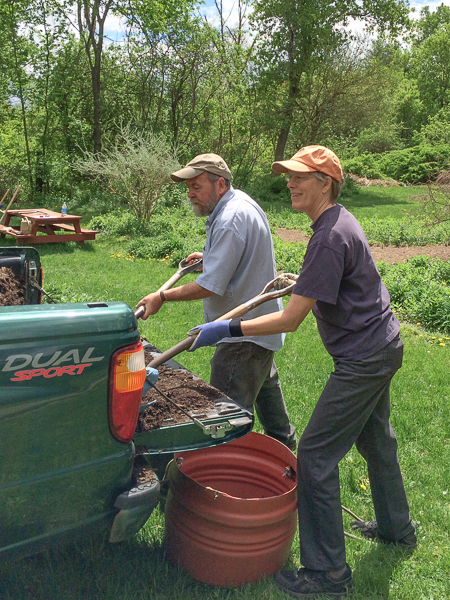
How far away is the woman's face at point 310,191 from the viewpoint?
2.73 meters

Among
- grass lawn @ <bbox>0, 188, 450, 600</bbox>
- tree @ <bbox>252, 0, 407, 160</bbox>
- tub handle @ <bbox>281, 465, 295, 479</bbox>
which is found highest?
tree @ <bbox>252, 0, 407, 160</bbox>

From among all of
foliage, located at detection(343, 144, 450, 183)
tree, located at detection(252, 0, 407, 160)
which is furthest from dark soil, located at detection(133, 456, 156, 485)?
foliage, located at detection(343, 144, 450, 183)

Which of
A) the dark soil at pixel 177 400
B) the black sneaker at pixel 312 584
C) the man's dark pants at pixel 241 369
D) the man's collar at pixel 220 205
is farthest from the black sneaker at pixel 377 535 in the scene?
the man's collar at pixel 220 205

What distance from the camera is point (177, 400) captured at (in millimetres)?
2984

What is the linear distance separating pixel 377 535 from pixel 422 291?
5.47 m

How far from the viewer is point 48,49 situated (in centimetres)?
2503

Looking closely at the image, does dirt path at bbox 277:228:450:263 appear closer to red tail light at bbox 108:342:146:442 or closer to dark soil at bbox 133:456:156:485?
dark soil at bbox 133:456:156:485

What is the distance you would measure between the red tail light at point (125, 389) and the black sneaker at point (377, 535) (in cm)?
173

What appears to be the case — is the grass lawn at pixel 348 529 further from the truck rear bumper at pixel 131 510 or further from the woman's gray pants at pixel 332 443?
the truck rear bumper at pixel 131 510

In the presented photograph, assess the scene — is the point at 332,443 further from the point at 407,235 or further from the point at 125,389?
the point at 407,235

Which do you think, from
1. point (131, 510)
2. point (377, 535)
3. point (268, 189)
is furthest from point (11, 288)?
point (268, 189)

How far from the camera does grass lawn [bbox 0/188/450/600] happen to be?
8.92 feet

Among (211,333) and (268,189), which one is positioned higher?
(211,333)

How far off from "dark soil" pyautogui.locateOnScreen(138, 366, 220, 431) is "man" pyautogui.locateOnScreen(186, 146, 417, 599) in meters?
0.42
